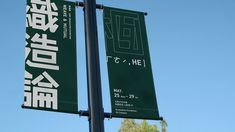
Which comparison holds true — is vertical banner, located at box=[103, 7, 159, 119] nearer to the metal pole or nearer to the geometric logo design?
the geometric logo design

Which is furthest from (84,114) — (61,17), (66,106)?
(61,17)

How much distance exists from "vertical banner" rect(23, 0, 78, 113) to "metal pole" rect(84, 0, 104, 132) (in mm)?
319

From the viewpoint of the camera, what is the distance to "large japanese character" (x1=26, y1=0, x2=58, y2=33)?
25.8 ft

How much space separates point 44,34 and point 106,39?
1.10 meters

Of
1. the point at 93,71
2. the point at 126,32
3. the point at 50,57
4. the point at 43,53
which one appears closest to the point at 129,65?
the point at 126,32

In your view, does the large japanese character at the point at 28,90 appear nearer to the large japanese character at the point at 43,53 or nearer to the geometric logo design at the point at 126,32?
the large japanese character at the point at 43,53

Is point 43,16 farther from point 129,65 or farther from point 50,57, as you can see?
point 129,65

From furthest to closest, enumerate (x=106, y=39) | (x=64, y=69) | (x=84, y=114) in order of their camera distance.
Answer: (x=106, y=39) → (x=64, y=69) → (x=84, y=114)

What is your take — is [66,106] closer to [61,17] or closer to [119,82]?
[119,82]

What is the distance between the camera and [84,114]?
278 inches

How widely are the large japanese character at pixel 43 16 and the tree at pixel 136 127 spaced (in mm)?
14124

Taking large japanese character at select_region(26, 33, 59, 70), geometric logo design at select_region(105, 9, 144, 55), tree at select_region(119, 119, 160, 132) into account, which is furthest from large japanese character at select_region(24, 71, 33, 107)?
tree at select_region(119, 119, 160, 132)

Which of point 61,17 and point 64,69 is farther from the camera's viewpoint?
point 61,17

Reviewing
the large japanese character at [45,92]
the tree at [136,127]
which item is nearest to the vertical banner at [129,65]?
the large japanese character at [45,92]
